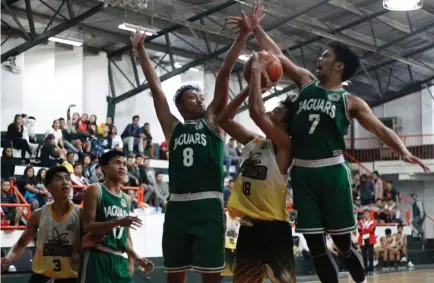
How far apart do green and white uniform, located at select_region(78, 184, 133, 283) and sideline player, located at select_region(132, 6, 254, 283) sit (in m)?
0.63

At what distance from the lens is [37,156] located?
18.0 m

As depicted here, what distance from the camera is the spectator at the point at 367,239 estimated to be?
797 inches

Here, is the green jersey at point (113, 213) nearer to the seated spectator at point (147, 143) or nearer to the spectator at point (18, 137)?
the spectator at point (18, 137)

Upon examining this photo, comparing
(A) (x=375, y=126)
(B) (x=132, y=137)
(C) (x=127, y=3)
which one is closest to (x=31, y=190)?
(C) (x=127, y=3)

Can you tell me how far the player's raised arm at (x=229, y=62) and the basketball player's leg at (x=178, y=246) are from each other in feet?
2.66

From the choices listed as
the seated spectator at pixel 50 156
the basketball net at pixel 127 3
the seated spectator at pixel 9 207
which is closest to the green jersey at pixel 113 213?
the seated spectator at pixel 9 207

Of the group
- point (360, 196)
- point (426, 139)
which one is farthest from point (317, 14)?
point (426, 139)

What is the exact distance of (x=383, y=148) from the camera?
33.5m

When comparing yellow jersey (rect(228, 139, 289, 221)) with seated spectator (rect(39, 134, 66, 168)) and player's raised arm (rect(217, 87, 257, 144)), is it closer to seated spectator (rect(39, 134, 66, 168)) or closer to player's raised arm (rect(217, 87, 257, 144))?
player's raised arm (rect(217, 87, 257, 144))

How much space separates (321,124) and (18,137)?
1370 cm

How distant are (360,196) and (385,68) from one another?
7.63 metres

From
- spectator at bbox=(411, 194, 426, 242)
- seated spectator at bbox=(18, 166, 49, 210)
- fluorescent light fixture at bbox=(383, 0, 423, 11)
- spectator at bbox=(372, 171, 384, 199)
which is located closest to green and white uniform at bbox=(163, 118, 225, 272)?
seated spectator at bbox=(18, 166, 49, 210)

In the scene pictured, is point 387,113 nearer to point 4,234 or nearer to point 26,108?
point 26,108

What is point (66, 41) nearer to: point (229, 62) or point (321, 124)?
point (229, 62)
